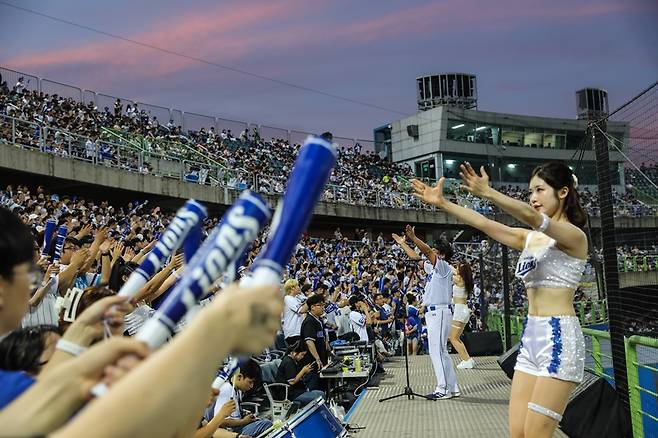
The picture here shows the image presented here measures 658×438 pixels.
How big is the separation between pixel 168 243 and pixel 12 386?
532 mm

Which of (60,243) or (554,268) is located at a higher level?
(60,243)

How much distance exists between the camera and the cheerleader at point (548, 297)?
3.70 m

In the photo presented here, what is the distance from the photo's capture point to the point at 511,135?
52.5 m

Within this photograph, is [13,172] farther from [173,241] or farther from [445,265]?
[173,241]

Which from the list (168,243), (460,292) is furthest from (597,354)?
(168,243)

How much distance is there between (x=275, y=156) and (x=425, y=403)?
27255 mm

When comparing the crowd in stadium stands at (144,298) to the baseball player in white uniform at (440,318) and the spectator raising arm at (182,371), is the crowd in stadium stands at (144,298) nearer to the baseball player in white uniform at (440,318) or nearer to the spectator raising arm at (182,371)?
the spectator raising arm at (182,371)

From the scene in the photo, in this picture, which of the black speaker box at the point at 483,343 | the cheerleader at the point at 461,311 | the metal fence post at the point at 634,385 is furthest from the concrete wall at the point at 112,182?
the metal fence post at the point at 634,385

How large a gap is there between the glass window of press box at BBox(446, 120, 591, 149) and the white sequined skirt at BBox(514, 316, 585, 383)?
47024 mm

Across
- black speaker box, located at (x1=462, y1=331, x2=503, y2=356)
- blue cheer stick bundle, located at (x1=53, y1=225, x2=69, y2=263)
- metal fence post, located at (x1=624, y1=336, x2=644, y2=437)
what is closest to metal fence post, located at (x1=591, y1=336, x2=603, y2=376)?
metal fence post, located at (x1=624, y1=336, x2=644, y2=437)

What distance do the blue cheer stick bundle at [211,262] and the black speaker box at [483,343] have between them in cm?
1305

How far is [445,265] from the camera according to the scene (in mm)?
9070

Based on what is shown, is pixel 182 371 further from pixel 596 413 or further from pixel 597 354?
pixel 597 354

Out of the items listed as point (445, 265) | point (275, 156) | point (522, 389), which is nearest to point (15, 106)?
point (275, 156)
